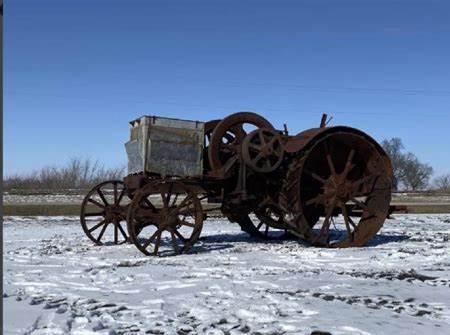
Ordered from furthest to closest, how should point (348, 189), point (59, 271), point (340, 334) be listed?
point (348, 189)
point (59, 271)
point (340, 334)

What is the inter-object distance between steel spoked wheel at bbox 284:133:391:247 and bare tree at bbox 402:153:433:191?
87819 mm

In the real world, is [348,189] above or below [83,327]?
above

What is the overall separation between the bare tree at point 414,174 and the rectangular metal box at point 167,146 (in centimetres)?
9037

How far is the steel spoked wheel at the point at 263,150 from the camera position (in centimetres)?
1138

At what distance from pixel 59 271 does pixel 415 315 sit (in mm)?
5340

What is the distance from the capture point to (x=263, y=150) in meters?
11.5

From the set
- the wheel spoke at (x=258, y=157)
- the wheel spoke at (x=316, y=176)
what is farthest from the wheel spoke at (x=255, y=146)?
the wheel spoke at (x=316, y=176)

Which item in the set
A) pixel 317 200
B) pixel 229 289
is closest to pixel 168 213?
pixel 317 200

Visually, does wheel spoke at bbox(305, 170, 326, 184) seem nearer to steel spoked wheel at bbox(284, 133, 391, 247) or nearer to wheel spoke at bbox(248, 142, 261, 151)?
steel spoked wheel at bbox(284, 133, 391, 247)

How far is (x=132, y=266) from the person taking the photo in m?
9.16

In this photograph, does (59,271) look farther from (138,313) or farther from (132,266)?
(138,313)

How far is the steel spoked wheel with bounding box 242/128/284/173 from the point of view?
448 inches

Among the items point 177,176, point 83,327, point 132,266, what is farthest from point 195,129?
point 83,327

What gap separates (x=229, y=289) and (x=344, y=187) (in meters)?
5.54
